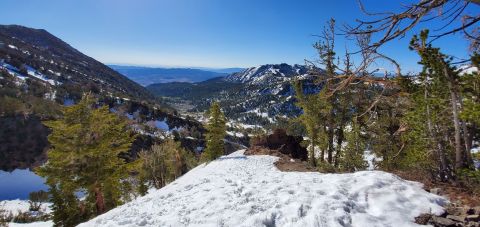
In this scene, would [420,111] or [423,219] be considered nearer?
[423,219]

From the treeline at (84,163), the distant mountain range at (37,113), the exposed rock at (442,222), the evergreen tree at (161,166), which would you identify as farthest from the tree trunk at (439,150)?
the evergreen tree at (161,166)

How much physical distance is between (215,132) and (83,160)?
18.7 metres

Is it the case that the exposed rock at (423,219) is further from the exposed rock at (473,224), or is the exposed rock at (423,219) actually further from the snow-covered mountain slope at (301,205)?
the exposed rock at (473,224)

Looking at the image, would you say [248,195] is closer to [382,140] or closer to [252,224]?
[252,224]

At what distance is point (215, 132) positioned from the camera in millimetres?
38281

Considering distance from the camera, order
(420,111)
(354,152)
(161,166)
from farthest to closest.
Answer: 1. (161,166)
2. (354,152)
3. (420,111)

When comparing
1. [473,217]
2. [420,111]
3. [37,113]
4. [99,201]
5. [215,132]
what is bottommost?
[37,113]

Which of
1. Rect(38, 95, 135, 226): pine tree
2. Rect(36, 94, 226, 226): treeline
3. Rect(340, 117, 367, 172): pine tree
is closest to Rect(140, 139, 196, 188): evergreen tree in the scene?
Rect(36, 94, 226, 226): treeline

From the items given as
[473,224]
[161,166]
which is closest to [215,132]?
[161,166]

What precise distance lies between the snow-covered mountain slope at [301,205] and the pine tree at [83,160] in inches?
436

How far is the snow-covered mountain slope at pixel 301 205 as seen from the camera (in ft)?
26.0

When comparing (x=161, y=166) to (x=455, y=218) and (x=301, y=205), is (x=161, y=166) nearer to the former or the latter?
(x=301, y=205)

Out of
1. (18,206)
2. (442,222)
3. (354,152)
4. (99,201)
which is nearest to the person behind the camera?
(442,222)

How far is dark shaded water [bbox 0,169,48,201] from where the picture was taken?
5819 cm
